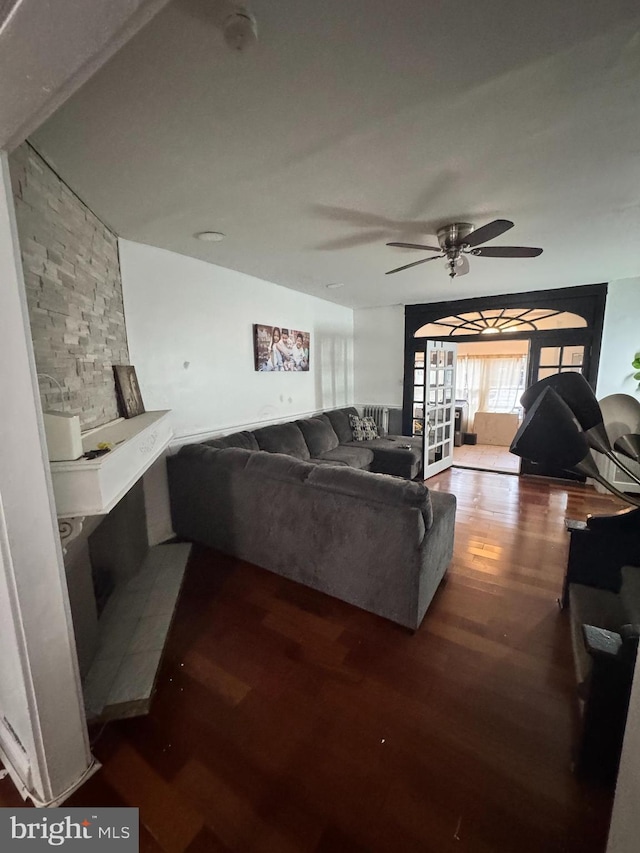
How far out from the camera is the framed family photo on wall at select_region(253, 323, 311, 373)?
12.5 ft

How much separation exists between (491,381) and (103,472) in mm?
7717

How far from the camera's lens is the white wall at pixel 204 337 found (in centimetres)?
267

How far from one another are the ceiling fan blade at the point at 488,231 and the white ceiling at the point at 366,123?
0.16 meters

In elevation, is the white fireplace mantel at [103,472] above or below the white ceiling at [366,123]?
below

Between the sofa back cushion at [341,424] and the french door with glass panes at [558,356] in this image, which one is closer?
the french door with glass panes at [558,356]

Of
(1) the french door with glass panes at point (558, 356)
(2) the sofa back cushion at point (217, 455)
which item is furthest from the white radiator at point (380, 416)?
(2) the sofa back cushion at point (217, 455)

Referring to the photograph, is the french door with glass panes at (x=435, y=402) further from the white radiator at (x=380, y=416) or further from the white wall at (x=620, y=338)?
the white wall at (x=620, y=338)

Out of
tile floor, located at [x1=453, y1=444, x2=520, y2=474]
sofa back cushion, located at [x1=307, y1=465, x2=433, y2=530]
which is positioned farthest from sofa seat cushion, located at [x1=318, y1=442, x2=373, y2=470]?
tile floor, located at [x1=453, y1=444, x2=520, y2=474]

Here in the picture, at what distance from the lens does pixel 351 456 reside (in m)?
4.00

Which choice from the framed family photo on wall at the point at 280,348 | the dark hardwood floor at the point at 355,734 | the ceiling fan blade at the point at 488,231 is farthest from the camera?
the framed family photo on wall at the point at 280,348

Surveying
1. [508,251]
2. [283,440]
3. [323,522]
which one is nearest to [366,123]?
[508,251]

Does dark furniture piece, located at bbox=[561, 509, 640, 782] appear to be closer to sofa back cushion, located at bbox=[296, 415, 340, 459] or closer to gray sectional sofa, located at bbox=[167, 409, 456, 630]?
gray sectional sofa, located at bbox=[167, 409, 456, 630]

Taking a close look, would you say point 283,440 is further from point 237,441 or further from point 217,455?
point 217,455

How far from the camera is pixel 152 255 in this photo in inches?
106
